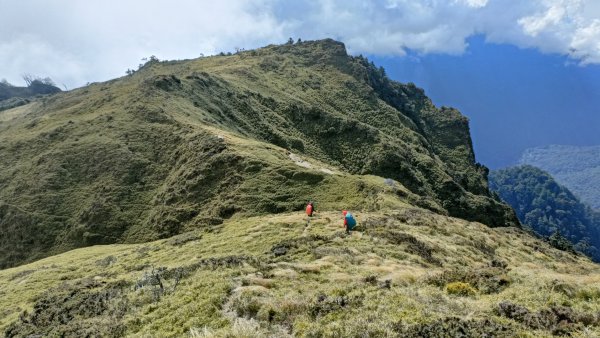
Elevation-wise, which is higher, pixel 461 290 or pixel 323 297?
pixel 461 290

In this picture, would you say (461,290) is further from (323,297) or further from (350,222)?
(350,222)

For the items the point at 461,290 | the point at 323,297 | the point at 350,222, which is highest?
the point at 350,222

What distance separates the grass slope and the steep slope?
Answer: 20.9 m

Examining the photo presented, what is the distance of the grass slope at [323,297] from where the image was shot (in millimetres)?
13109

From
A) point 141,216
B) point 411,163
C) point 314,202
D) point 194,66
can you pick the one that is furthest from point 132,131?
point 194,66

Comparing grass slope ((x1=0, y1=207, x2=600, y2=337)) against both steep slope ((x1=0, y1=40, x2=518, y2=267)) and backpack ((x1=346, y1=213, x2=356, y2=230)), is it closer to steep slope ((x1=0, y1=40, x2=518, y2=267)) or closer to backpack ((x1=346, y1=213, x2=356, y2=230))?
backpack ((x1=346, y1=213, x2=356, y2=230))

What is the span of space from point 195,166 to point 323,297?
2160 inches

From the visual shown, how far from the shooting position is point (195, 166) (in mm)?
67938

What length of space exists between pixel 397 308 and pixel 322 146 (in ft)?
339

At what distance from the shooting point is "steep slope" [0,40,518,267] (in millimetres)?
60375

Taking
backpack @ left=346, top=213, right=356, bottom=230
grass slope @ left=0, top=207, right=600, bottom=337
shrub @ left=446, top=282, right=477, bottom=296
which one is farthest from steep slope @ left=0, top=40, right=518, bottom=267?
shrub @ left=446, top=282, right=477, bottom=296

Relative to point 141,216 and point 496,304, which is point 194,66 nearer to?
point 141,216

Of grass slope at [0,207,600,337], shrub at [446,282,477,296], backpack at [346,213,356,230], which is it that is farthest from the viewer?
backpack at [346,213,356,230]

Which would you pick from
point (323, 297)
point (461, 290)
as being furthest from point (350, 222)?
point (323, 297)
